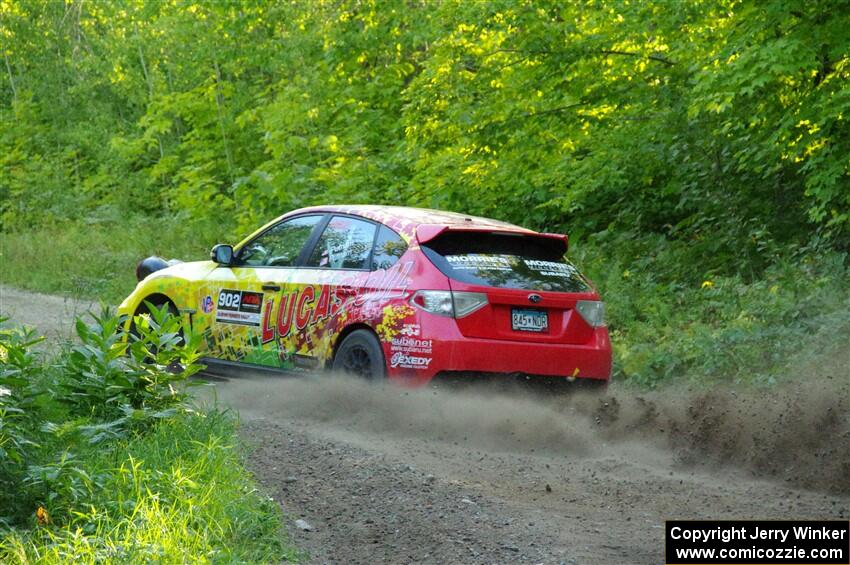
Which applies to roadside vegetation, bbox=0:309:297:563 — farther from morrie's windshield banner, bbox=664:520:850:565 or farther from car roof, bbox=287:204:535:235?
car roof, bbox=287:204:535:235

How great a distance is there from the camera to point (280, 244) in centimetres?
1054

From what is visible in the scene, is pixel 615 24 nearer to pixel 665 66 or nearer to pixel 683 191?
pixel 665 66

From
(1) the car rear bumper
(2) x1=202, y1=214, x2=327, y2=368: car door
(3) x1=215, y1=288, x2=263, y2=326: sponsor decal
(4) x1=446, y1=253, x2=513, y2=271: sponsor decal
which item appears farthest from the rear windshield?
(3) x1=215, y1=288, x2=263, y2=326: sponsor decal

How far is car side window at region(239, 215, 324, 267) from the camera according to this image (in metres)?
10.4

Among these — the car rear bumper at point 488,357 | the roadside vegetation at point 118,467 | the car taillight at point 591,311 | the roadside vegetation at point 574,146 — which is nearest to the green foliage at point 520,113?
the roadside vegetation at point 574,146

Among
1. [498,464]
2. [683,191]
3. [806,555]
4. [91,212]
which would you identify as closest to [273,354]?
[498,464]

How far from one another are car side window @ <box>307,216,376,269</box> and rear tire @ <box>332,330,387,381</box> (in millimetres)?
604

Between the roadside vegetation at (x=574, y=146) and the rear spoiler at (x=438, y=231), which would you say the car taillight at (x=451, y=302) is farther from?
the roadside vegetation at (x=574, y=146)

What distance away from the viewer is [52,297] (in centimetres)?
1916

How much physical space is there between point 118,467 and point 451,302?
10.9 feet

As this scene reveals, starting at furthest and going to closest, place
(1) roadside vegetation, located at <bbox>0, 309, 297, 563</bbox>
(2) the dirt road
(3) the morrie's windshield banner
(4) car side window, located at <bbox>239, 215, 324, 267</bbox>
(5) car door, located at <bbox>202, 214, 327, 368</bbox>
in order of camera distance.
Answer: (4) car side window, located at <bbox>239, 215, 324, 267</bbox>
(5) car door, located at <bbox>202, 214, 327, 368</bbox>
(2) the dirt road
(3) the morrie's windshield banner
(1) roadside vegetation, located at <bbox>0, 309, 297, 563</bbox>

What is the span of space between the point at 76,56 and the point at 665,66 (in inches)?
869

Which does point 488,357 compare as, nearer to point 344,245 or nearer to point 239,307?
point 344,245

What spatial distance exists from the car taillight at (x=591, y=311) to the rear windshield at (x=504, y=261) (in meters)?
0.12
